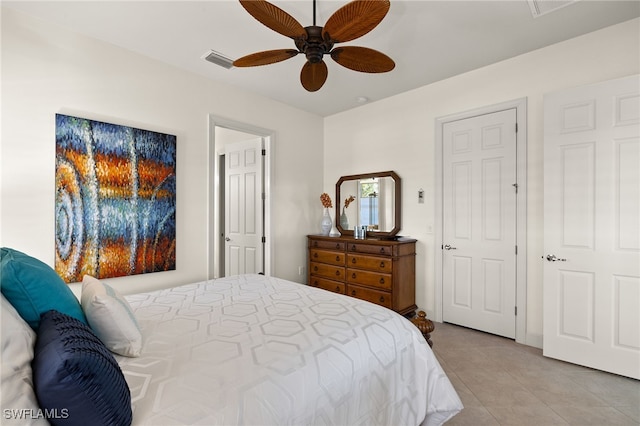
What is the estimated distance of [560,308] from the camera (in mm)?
2605

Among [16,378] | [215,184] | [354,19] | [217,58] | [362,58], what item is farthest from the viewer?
[215,184]

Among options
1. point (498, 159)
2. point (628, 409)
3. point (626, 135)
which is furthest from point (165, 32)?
point (628, 409)

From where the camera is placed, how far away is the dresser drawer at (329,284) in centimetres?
384

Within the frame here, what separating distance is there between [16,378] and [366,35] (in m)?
2.90

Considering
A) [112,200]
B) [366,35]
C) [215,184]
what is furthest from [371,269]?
[112,200]

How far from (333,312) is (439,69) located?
2.82 meters

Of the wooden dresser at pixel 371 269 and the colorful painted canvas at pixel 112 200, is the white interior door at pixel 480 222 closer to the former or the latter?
the wooden dresser at pixel 371 269

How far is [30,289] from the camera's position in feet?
3.41

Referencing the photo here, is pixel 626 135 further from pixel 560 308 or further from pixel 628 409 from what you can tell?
pixel 628 409

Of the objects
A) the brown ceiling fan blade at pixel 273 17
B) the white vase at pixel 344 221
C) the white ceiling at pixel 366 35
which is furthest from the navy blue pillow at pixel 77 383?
the white vase at pixel 344 221

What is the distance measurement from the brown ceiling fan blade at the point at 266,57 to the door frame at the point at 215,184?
1.41 metres

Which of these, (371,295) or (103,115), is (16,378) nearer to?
(103,115)

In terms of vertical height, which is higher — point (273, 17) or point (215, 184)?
point (273, 17)

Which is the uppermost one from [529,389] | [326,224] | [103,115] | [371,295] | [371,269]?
[103,115]
